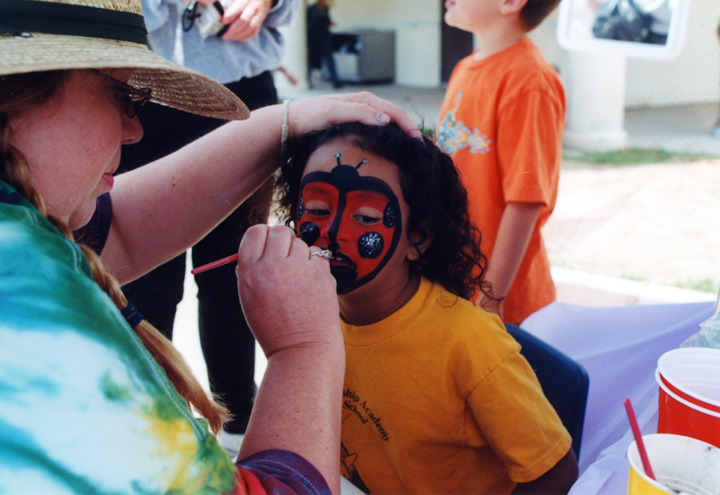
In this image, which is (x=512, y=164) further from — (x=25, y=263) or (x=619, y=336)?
(x=25, y=263)

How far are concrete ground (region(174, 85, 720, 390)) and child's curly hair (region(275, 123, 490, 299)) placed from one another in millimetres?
1268

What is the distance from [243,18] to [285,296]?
1.19m

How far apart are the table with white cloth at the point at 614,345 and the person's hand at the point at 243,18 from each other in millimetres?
1124

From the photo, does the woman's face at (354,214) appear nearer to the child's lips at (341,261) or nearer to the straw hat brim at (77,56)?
the child's lips at (341,261)

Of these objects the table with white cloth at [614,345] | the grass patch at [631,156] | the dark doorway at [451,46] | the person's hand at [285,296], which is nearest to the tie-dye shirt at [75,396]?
the person's hand at [285,296]

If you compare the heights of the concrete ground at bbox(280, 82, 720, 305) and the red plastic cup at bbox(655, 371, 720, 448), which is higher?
the red plastic cup at bbox(655, 371, 720, 448)

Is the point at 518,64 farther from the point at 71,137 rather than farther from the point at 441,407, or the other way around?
the point at 71,137

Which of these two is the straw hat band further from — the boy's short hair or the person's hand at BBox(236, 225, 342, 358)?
the boy's short hair

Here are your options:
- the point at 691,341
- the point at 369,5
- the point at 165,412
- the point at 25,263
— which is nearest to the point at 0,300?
the point at 25,263

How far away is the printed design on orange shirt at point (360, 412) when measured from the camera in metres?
1.25

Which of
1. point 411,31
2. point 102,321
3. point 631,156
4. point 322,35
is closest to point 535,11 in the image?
point 102,321

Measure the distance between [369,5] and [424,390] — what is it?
40.7 feet

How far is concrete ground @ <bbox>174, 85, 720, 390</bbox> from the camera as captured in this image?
3099 mm

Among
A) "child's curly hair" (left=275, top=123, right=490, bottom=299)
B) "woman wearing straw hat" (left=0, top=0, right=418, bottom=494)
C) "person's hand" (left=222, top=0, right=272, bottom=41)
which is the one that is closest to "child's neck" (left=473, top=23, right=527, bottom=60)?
"child's curly hair" (left=275, top=123, right=490, bottom=299)
